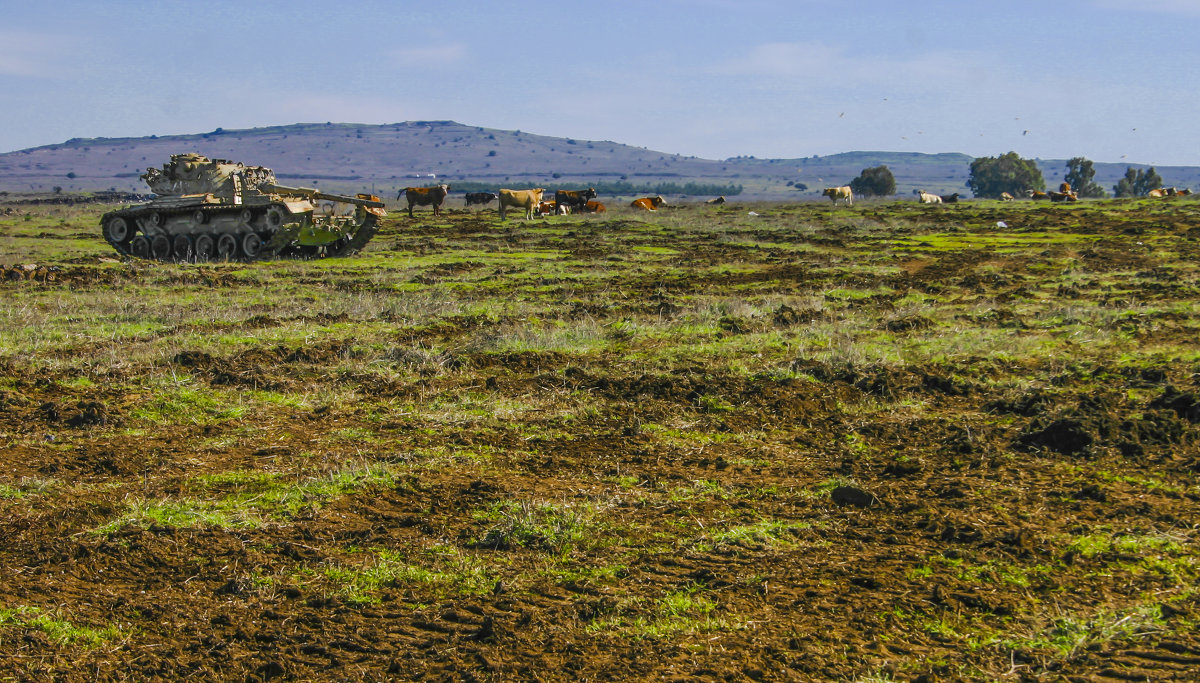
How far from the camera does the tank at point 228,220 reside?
82.3 ft

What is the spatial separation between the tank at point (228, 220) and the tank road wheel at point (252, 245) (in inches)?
1.0

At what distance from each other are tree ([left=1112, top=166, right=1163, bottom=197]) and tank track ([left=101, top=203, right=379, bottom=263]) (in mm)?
72983

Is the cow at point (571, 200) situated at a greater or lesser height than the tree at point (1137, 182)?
lesser

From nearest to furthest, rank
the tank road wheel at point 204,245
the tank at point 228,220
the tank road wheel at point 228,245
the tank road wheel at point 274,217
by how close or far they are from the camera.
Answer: the tank road wheel at point 274,217 → the tank at point 228,220 → the tank road wheel at point 228,245 → the tank road wheel at point 204,245

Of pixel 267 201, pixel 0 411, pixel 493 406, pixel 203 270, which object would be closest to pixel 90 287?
pixel 203 270

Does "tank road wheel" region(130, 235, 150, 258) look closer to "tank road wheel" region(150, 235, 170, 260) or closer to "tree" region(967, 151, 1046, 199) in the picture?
"tank road wheel" region(150, 235, 170, 260)

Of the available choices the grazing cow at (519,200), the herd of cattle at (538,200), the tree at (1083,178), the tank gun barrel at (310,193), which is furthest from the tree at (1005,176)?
the tank gun barrel at (310,193)

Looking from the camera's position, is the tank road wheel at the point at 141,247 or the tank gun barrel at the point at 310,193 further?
the tank road wheel at the point at 141,247

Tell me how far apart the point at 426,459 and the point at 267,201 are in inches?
772

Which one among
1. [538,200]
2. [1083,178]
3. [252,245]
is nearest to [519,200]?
[538,200]

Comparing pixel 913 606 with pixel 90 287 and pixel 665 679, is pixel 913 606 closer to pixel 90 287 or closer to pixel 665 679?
pixel 665 679

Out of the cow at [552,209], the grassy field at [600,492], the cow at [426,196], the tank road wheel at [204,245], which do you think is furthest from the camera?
the cow at [426,196]

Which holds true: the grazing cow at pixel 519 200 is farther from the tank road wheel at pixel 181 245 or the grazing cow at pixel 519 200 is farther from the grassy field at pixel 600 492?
the grassy field at pixel 600 492

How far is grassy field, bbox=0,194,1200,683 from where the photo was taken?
4.54m
